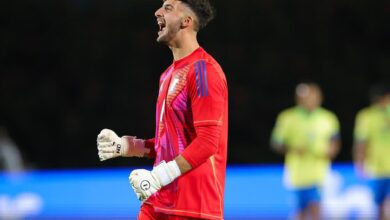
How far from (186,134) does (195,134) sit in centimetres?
5

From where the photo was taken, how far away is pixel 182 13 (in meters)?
4.07

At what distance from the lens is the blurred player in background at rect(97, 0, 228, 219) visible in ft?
12.3

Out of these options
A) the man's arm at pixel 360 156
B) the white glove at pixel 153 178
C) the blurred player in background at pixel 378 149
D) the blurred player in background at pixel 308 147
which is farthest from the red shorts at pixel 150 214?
the man's arm at pixel 360 156

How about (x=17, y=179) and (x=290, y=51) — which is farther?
(x=290, y=51)

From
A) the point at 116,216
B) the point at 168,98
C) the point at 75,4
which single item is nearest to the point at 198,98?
the point at 168,98

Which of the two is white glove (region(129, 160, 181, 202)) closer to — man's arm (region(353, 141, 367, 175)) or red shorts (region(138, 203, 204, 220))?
red shorts (region(138, 203, 204, 220))

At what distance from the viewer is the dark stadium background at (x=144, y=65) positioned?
13.5 metres

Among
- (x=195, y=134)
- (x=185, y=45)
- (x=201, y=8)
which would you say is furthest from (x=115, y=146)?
(x=201, y=8)

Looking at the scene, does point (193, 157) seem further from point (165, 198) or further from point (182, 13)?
point (182, 13)

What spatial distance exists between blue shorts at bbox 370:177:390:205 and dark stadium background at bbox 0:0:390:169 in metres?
2.82

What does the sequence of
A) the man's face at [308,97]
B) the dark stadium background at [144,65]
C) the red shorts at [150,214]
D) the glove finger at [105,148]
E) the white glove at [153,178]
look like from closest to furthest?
1. the white glove at [153,178]
2. the red shorts at [150,214]
3. the glove finger at [105,148]
4. the man's face at [308,97]
5. the dark stadium background at [144,65]

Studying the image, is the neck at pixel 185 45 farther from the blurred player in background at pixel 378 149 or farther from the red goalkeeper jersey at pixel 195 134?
the blurred player in background at pixel 378 149

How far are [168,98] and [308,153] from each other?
6.55m

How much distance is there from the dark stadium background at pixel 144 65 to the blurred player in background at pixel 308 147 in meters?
2.60
